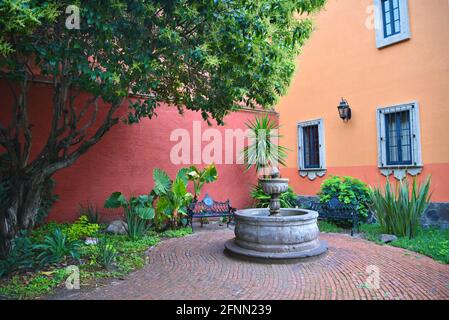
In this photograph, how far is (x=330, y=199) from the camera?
8.18 metres

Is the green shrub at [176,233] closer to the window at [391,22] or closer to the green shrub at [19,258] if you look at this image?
the green shrub at [19,258]

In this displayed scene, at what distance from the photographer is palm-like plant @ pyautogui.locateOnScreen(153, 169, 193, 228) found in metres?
7.64

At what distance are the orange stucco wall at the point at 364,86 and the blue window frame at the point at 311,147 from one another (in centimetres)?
36

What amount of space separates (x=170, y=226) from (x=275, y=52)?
5.28 metres

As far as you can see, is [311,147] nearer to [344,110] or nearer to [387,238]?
[344,110]

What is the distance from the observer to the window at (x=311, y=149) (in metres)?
9.77

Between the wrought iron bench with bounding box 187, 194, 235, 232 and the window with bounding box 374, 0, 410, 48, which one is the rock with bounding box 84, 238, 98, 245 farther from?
the window with bounding box 374, 0, 410, 48

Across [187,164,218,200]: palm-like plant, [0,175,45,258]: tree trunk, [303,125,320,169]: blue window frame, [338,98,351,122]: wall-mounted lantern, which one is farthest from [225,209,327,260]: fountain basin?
[303,125,320,169]: blue window frame

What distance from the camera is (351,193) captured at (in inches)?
311

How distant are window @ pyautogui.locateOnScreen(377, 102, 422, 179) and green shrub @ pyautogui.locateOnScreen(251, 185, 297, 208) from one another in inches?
109

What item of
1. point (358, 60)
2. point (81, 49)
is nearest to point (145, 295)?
point (81, 49)

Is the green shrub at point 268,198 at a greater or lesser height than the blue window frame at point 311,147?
lesser

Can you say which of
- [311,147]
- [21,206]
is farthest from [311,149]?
[21,206]

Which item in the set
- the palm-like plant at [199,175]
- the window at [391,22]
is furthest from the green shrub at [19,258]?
the window at [391,22]
